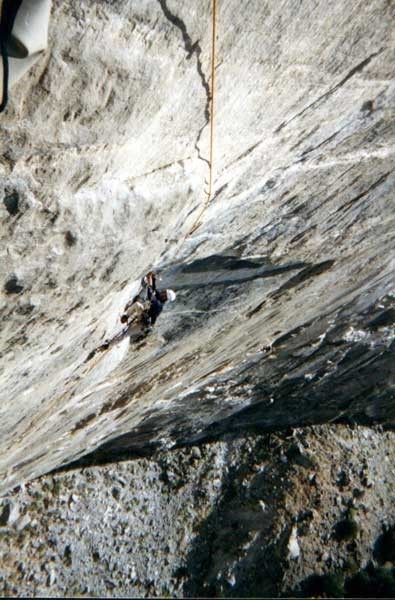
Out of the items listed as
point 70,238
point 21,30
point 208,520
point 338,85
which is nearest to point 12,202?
point 70,238

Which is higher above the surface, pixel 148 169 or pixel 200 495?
pixel 148 169

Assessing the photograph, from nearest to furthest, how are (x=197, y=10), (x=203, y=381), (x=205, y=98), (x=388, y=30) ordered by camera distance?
(x=197, y=10) < (x=205, y=98) < (x=388, y=30) < (x=203, y=381)

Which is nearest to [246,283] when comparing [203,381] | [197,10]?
[203,381]

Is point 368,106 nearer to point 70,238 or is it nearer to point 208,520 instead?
point 70,238

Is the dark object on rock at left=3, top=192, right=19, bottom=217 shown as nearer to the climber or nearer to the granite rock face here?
the granite rock face

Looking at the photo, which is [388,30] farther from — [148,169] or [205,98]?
[148,169]

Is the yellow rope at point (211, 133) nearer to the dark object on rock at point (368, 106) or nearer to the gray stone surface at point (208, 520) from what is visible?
the dark object on rock at point (368, 106)
